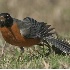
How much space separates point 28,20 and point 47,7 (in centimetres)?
827

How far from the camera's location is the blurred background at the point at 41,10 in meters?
18.9

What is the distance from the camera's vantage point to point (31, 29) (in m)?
11.1

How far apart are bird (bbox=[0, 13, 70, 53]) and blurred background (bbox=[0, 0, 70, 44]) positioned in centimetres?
733

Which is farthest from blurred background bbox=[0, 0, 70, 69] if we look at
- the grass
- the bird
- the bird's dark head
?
the bird's dark head

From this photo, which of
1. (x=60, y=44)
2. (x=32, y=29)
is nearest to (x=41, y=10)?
(x=60, y=44)

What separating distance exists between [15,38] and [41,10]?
375 inches

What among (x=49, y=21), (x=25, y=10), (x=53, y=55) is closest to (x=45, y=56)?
(x=53, y=55)

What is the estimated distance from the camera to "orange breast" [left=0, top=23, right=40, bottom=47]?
10492mm

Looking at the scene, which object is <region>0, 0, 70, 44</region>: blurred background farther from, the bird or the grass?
the grass

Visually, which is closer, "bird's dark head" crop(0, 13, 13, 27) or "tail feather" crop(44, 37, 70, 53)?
"bird's dark head" crop(0, 13, 13, 27)

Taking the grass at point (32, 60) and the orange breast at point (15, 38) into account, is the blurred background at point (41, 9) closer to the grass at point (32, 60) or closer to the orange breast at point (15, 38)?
the grass at point (32, 60)

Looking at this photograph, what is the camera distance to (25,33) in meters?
10.6

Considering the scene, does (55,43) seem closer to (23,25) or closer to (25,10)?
(23,25)

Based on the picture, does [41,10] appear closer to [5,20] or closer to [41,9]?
[41,9]
